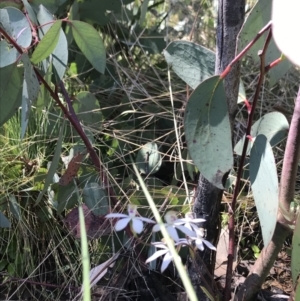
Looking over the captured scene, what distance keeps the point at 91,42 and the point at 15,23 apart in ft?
0.44

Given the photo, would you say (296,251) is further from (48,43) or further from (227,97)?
(48,43)

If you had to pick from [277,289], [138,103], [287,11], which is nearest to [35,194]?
[138,103]

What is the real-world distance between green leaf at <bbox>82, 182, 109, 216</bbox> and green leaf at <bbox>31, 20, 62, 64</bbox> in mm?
256

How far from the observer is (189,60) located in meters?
0.82

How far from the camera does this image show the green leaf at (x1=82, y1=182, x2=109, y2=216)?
893mm

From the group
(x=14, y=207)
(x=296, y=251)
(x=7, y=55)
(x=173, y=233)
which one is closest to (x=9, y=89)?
(x=7, y=55)

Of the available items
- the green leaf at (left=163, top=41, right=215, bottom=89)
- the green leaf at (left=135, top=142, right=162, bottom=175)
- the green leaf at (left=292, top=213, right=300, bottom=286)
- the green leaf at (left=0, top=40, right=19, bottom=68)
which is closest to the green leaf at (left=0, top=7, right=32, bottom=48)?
the green leaf at (left=0, top=40, right=19, bottom=68)

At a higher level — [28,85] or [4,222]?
[28,85]

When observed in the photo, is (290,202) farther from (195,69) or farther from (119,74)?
(119,74)

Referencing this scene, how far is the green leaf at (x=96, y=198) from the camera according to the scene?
35.2 inches

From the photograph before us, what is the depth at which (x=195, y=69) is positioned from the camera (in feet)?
2.69

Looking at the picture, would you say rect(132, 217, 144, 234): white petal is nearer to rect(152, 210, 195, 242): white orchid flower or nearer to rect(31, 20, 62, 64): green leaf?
rect(152, 210, 195, 242): white orchid flower

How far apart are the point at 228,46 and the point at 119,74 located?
26.7 inches

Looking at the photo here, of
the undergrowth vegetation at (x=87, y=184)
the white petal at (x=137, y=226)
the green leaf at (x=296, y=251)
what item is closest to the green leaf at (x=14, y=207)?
the undergrowth vegetation at (x=87, y=184)
